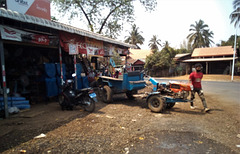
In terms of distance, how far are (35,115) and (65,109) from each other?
1.10 m

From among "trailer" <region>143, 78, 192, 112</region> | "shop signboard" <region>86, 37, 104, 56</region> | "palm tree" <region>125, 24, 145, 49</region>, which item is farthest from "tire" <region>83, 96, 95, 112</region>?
"palm tree" <region>125, 24, 145, 49</region>

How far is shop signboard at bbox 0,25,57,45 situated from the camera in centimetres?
502

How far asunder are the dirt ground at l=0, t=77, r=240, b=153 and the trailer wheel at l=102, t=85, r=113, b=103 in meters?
1.32

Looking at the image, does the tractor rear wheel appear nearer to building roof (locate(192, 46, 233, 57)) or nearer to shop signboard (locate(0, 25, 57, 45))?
shop signboard (locate(0, 25, 57, 45))

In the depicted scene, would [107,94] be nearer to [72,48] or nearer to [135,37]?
[72,48]

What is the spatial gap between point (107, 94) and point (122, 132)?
328 centimetres

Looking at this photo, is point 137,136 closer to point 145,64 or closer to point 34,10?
point 34,10

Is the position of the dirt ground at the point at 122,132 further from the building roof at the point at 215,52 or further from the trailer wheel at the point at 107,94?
the building roof at the point at 215,52

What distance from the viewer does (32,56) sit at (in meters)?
8.64

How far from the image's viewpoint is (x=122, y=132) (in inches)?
158

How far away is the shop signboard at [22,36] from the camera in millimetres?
5020

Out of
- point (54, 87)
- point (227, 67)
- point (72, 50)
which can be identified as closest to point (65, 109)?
point (54, 87)

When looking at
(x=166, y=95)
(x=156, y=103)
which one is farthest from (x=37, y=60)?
(x=166, y=95)

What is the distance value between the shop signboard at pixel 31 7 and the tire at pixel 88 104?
4.18 meters
